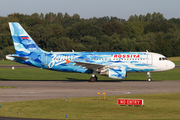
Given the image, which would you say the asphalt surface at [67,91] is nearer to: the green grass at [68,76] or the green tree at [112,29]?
the green grass at [68,76]

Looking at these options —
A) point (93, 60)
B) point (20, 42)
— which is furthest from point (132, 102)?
point (20, 42)

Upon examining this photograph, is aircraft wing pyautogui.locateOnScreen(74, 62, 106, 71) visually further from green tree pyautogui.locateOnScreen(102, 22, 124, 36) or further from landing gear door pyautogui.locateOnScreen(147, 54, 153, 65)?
green tree pyautogui.locateOnScreen(102, 22, 124, 36)

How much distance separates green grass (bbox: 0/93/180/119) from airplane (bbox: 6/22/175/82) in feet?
54.6

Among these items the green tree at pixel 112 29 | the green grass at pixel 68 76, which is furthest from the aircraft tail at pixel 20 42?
the green tree at pixel 112 29

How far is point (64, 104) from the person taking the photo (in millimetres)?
24391

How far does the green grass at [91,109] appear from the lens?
19.7 m

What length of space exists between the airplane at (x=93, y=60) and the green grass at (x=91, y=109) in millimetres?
16650

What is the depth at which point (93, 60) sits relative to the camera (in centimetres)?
4512

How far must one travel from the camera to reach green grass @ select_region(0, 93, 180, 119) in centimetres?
1969

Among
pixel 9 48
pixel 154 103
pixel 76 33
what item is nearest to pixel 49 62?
pixel 154 103

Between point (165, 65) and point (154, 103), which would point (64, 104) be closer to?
point (154, 103)

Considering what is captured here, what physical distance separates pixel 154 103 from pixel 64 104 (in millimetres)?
7594

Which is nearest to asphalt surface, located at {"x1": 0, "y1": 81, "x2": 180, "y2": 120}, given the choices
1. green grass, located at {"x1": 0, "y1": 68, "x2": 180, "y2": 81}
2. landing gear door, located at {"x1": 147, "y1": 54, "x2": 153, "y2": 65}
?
landing gear door, located at {"x1": 147, "y1": 54, "x2": 153, "y2": 65}

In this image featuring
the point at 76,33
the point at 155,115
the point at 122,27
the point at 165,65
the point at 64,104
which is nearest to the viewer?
the point at 155,115
